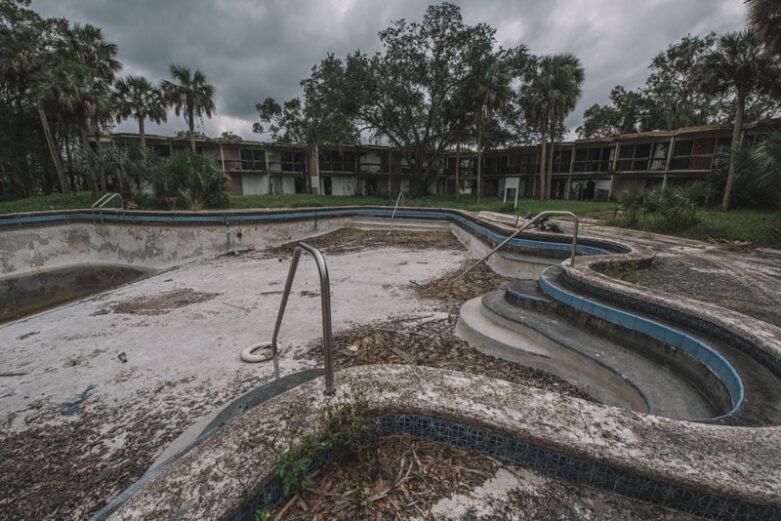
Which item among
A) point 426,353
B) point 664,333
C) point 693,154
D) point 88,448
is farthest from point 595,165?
point 88,448

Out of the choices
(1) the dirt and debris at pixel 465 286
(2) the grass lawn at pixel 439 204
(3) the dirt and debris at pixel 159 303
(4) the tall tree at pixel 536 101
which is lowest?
(3) the dirt and debris at pixel 159 303

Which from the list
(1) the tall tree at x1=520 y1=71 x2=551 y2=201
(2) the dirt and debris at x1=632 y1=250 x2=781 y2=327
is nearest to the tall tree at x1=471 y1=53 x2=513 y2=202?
(1) the tall tree at x1=520 y1=71 x2=551 y2=201

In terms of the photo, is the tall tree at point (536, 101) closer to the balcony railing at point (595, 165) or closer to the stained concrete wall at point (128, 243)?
the balcony railing at point (595, 165)

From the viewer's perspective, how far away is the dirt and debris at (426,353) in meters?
3.43

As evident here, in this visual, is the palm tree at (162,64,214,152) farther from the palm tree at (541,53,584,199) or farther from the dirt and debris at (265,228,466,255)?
the palm tree at (541,53,584,199)

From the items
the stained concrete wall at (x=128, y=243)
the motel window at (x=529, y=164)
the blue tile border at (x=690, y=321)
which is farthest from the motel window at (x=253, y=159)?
the blue tile border at (x=690, y=321)

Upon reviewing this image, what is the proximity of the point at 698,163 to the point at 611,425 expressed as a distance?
26.4 m

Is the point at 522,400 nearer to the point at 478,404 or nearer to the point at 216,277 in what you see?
the point at 478,404

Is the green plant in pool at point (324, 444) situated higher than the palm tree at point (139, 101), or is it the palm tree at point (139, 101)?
the palm tree at point (139, 101)

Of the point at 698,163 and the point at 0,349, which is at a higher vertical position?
the point at 698,163

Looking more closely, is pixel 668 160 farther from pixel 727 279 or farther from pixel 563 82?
pixel 727 279

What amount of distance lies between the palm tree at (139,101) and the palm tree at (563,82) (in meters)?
27.0

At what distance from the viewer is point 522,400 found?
1.76m

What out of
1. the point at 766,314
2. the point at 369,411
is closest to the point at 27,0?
the point at 369,411
